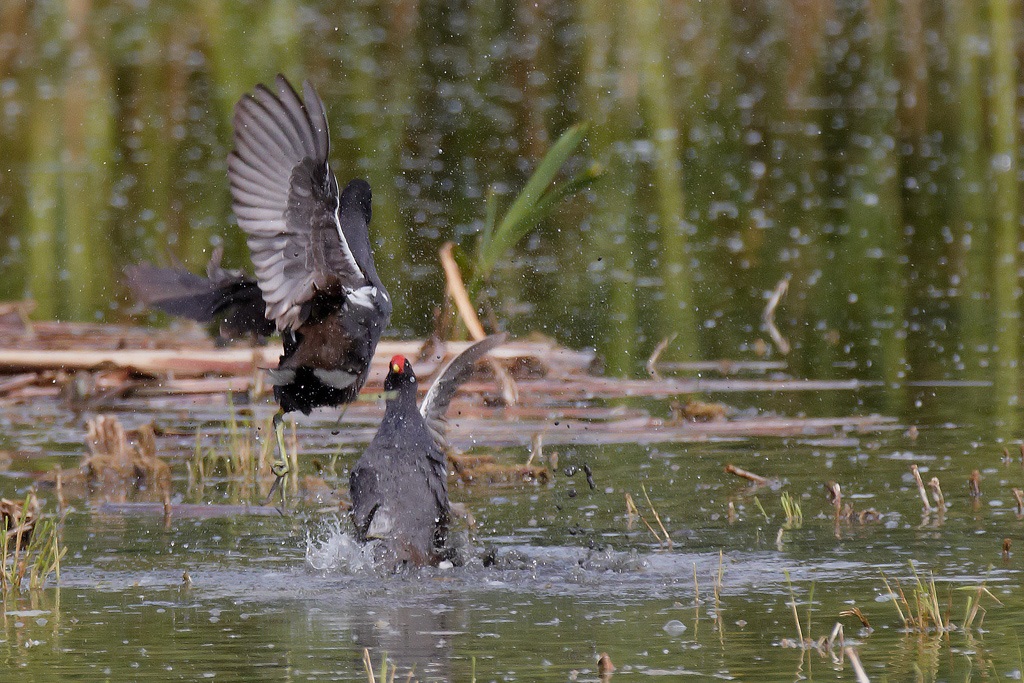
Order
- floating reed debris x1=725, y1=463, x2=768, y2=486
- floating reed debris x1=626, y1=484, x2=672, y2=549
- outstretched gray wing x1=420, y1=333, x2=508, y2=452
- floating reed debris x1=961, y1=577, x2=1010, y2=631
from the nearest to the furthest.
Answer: floating reed debris x1=961, y1=577, x2=1010, y2=631 → floating reed debris x1=626, y1=484, x2=672, y2=549 → outstretched gray wing x1=420, y1=333, x2=508, y2=452 → floating reed debris x1=725, y1=463, x2=768, y2=486

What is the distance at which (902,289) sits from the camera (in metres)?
12.9

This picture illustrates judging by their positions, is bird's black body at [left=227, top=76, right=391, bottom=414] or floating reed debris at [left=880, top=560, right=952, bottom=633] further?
bird's black body at [left=227, top=76, right=391, bottom=414]

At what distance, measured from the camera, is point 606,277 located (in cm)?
1344

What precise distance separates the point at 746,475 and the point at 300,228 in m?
2.44

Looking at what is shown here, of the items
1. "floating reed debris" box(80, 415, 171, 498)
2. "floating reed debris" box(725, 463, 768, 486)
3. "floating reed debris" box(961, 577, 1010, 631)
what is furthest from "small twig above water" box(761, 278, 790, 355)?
"floating reed debris" box(961, 577, 1010, 631)

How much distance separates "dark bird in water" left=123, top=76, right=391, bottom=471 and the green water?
965 mm

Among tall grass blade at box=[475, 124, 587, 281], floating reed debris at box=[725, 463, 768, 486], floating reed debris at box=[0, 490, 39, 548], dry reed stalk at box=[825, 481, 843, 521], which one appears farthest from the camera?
tall grass blade at box=[475, 124, 587, 281]

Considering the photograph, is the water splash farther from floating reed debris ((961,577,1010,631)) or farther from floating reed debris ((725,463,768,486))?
floating reed debris ((961,577,1010,631))

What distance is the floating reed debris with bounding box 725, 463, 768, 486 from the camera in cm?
798

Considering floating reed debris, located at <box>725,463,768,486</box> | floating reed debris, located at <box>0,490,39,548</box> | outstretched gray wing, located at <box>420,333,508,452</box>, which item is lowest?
floating reed debris, located at <box>725,463,768,486</box>

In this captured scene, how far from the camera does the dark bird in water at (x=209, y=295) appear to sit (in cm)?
749

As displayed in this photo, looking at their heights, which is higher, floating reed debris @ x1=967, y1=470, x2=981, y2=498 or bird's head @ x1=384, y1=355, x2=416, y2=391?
bird's head @ x1=384, y1=355, x2=416, y2=391

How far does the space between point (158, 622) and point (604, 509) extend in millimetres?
2339

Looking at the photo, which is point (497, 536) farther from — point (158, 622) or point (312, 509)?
point (158, 622)
